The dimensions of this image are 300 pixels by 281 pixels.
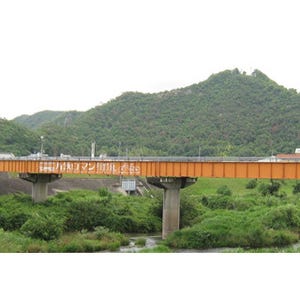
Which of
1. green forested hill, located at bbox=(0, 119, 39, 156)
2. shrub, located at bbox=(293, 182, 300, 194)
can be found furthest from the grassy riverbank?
green forested hill, located at bbox=(0, 119, 39, 156)

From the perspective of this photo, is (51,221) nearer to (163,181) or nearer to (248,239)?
(163,181)

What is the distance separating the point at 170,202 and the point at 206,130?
12249cm

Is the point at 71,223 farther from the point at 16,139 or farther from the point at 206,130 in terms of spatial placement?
the point at 206,130

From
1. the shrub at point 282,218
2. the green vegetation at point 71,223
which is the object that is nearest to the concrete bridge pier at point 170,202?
the green vegetation at point 71,223

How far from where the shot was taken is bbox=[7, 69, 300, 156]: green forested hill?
502 feet

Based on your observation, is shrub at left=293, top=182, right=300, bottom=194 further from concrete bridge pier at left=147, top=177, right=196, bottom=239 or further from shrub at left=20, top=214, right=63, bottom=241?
shrub at left=20, top=214, right=63, bottom=241

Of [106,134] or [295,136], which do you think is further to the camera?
[106,134]

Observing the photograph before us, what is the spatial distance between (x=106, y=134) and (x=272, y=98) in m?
67.5

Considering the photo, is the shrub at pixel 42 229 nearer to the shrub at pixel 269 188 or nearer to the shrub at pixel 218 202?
the shrub at pixel 218 202

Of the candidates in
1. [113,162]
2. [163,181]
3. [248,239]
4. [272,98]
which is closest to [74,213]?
[113,162]

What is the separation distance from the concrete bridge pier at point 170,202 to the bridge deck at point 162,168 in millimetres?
1274

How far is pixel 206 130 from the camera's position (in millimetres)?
172125

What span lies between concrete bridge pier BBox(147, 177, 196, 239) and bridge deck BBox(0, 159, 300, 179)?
50.2 inches

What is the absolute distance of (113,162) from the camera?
52938 millimetres
